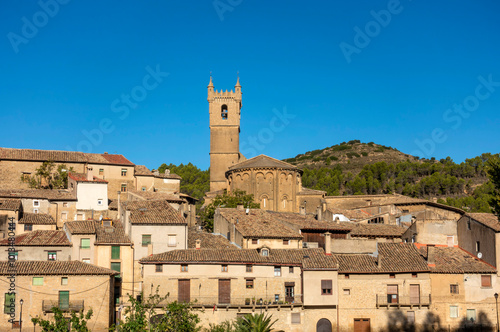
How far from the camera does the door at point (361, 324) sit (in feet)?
139

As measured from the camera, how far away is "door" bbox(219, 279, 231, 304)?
4146 centimetres

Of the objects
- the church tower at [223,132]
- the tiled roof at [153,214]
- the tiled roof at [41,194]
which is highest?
the church tower at [223,132]

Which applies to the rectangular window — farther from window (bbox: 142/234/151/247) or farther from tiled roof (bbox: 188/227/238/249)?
tiled roof (bbox: 188/227/238/249)

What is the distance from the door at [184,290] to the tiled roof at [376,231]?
16.7 m

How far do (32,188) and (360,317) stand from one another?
132ft

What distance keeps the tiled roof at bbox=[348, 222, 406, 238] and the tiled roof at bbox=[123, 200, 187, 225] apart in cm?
1479

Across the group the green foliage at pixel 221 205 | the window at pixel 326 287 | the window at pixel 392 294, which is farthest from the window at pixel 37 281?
the green foliage at pixel 221 205

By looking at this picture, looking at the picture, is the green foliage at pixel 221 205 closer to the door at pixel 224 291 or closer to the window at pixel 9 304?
the door at pixel 224 291

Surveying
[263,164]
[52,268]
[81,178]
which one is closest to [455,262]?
[52,268]

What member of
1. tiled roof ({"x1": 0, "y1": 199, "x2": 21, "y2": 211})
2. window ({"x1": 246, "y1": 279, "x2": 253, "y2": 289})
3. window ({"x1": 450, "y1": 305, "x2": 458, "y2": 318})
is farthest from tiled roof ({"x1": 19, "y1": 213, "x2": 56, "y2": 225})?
window ({"x1": 450, "y1": 305, "x2": 458, "y2": 318})

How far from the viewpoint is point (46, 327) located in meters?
36.4

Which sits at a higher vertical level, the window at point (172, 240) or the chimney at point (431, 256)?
the window at point (172, 240)

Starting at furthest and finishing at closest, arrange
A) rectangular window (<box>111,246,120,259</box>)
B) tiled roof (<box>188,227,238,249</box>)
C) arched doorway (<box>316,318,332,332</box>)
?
tiled roof (<box>188,227,238,249</box>), rectangular window (<box>111,246,120,259</box>), arched doorway (<box>316,318,332,332</box>)

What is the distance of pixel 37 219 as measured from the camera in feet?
178
